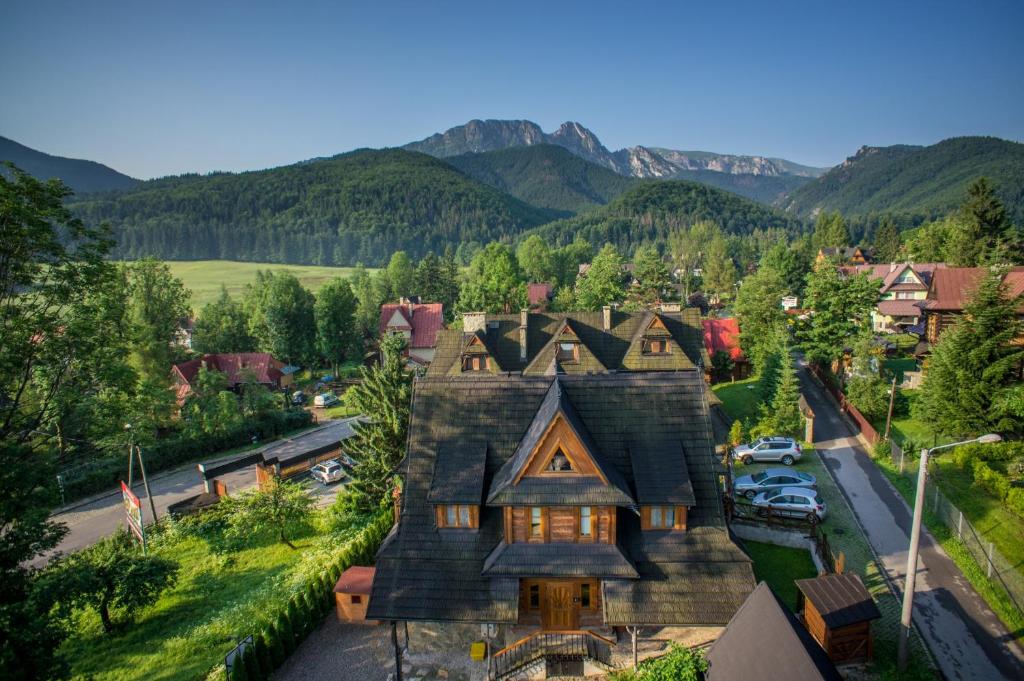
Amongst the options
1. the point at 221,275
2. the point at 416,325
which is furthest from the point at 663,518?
the point at 221,275

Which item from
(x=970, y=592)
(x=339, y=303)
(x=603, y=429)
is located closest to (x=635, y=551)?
(x=603, y=429)

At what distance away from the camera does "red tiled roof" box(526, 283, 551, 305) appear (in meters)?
88.2

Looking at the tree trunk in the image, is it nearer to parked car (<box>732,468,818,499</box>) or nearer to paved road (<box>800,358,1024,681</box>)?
parked car (<box>732,468,818,499</box>)

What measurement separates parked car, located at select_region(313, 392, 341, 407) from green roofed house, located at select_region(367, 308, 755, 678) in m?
36.9

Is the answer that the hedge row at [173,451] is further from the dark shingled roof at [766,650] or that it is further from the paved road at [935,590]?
the paved road at [935,590]

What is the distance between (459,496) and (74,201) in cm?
21050

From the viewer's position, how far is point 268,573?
24719 mm

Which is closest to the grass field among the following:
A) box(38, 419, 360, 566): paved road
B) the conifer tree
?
box(38, 419, 360, 566): paved road

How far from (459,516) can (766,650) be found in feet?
30.7

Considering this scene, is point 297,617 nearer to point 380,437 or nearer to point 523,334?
point 380,437

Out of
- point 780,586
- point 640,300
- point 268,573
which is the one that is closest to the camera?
point 780,586

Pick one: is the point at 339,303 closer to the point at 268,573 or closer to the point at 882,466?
the point at 268,573

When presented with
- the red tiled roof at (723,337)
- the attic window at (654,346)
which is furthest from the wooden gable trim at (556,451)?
the red tiled roof at (723,337)

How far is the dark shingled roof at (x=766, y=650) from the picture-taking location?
469 inches
